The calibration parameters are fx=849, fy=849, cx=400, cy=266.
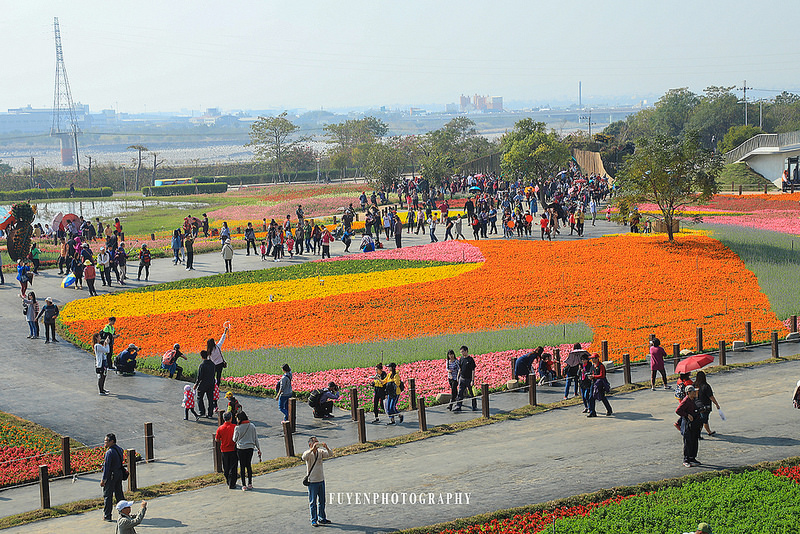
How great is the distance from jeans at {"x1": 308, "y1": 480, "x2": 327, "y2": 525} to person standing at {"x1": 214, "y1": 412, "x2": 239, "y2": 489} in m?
2.33

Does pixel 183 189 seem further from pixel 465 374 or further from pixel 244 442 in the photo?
pixel 244 442

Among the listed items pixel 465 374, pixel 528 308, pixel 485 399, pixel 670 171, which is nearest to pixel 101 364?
pixel 465 374

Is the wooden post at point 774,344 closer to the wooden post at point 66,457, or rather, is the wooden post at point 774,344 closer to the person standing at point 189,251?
the wooden post at point 66,457

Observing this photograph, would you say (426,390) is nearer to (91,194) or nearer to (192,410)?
(192,410)

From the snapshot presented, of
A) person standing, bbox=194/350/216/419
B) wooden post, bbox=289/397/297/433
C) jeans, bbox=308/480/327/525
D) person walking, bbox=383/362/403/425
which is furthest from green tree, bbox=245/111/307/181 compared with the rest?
jeans, bbox=308/480/327/525

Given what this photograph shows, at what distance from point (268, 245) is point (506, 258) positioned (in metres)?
12.9

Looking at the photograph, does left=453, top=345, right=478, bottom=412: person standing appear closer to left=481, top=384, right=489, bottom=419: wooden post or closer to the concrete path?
left=481, top=384, right=489, bottom=419: wooden post

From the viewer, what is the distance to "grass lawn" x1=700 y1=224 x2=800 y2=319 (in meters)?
28.3

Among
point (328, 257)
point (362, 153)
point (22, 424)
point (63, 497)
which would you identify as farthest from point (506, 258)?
point (362, 153)

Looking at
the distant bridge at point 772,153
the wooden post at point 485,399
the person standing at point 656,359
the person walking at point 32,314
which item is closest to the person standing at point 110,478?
the wooden post at point 485,399

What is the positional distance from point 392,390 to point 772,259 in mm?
22130

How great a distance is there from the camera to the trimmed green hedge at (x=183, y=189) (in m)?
97.5

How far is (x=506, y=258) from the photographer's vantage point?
37719 mm

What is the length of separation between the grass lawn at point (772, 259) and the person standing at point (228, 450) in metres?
18.5
